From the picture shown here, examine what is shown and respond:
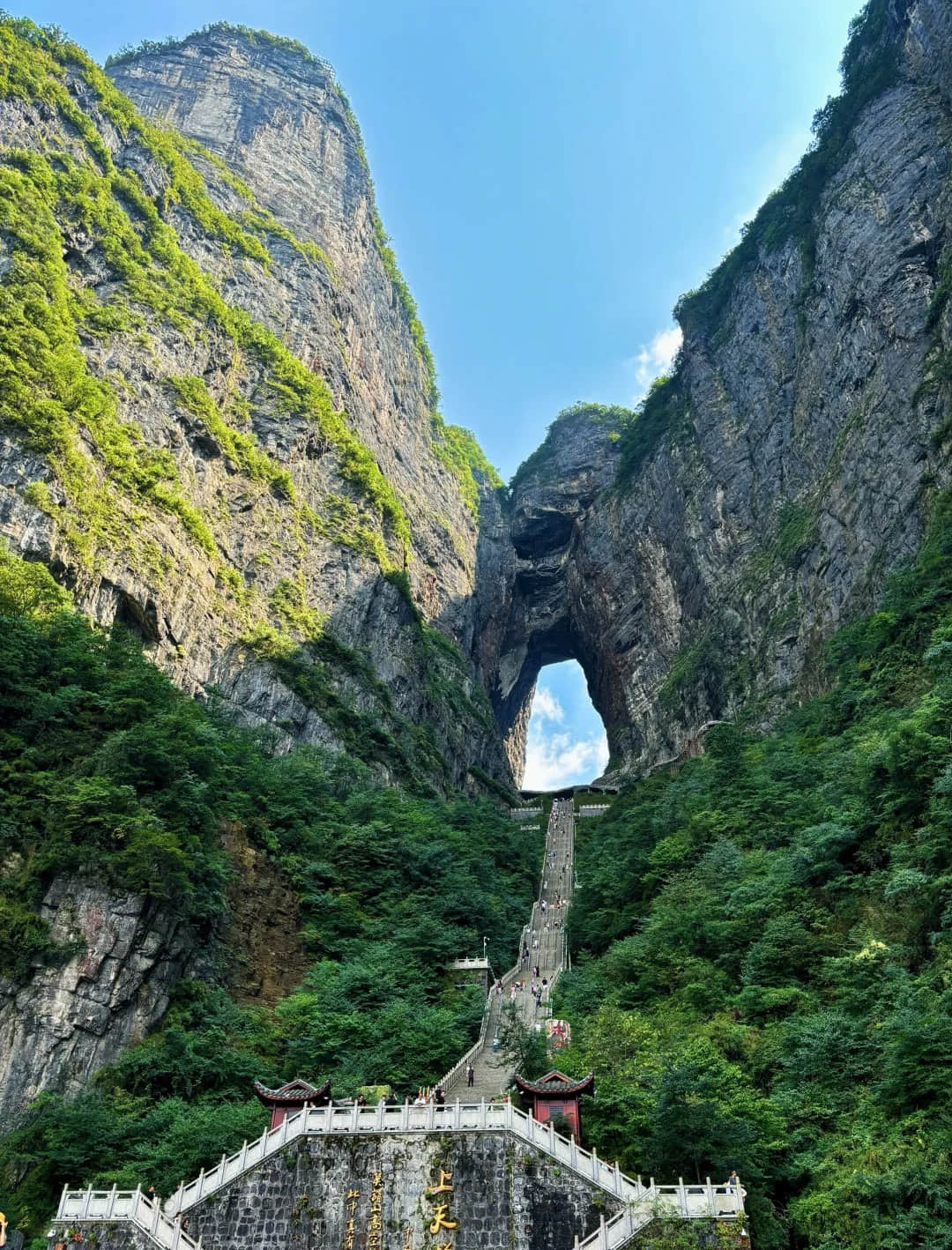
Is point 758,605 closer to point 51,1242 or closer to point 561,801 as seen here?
point 561,801

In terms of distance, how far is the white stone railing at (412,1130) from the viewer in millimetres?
12844

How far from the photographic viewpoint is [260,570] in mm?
42938

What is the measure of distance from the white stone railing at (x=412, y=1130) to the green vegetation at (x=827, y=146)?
4770 cm

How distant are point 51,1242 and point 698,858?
17089 mm

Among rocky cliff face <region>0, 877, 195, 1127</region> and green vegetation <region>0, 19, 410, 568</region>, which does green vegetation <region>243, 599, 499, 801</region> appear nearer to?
green vegetation <region>0, 19, 410, 568</region>

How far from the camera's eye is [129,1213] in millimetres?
12781

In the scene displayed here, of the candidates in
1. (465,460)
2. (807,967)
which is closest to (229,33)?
(465,460)

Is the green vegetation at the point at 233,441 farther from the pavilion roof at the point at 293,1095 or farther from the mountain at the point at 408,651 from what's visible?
the pavilion roof at the point at 293,1095

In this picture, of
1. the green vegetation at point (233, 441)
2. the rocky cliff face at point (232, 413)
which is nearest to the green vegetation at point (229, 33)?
the rocky cliff face at point (232, 413)

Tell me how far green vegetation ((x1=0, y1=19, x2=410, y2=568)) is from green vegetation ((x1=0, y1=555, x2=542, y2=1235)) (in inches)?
275

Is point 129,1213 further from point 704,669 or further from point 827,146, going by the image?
point 827,146

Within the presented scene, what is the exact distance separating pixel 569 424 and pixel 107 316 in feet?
171

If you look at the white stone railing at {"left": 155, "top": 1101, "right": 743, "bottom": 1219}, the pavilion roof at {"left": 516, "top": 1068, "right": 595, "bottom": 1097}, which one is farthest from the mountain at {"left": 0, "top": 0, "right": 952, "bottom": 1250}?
the white stone railing at {"left": 155, "top": 1101, "right": 743, "bottom": 1219}

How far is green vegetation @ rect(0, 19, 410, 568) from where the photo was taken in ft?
105
